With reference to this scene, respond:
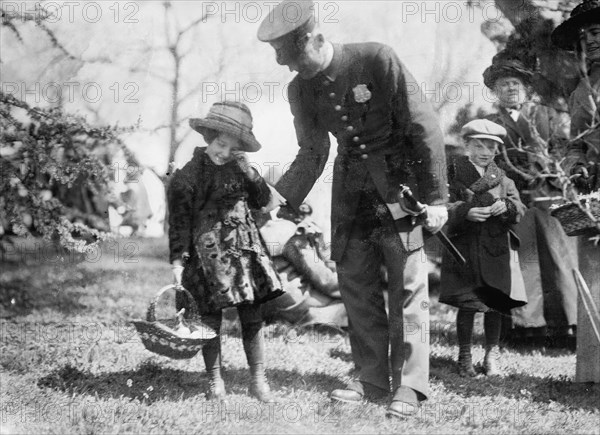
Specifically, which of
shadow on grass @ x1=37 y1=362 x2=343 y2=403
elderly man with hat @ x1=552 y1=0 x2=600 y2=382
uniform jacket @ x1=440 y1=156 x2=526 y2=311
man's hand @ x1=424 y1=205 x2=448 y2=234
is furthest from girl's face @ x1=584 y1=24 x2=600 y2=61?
shadow on grass @ x1=37 y1=362 x2=343 y2=403

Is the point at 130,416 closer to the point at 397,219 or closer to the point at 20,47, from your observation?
the point at 397,219

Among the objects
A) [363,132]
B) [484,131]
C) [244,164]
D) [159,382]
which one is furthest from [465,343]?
[159,382]

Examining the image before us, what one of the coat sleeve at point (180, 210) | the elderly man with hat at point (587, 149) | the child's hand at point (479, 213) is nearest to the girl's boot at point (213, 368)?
the coat sleeve at point (180, 210)

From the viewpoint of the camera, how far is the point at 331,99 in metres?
4.75

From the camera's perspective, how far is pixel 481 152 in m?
5.43

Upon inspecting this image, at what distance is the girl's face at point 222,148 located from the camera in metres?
4.85

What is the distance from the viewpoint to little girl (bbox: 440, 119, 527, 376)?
17.6 feet

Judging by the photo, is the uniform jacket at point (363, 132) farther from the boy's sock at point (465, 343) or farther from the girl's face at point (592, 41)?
the girl's face at point (592, 41)

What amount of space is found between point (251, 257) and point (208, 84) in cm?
225

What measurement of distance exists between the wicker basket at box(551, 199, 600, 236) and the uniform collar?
1637mm

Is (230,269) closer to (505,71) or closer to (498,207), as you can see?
(498,207)

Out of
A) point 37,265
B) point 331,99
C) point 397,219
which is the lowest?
point 37,265

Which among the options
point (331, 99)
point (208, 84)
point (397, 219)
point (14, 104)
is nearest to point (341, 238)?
point (397, 219)

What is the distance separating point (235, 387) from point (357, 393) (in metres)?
0.89
